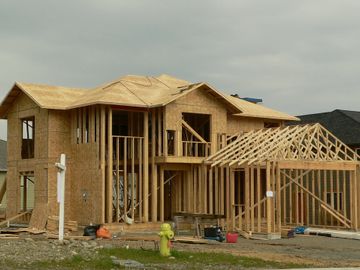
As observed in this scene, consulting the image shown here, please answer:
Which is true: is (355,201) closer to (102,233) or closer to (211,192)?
(211,192)

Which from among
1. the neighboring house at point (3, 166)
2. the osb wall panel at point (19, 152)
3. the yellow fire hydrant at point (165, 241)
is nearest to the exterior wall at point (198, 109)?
the osb wall panel at point (19, 152)

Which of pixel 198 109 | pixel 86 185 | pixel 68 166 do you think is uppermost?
pixel 198 109

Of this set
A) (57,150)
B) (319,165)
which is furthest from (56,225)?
(319,165)

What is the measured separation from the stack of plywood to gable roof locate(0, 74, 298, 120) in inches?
196

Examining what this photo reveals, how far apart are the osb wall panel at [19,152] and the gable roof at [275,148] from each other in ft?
25.1

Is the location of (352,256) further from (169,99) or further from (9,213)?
(9,213)

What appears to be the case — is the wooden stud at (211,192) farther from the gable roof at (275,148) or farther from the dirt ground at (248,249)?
the dirt ground at (248,249)

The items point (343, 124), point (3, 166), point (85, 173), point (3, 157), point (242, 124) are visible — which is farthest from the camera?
point (3, 157)

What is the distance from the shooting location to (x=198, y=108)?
108 feet

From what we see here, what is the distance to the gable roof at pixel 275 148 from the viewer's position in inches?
1124

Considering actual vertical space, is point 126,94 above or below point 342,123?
above

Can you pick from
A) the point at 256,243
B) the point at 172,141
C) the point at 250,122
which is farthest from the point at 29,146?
the point at 256,243

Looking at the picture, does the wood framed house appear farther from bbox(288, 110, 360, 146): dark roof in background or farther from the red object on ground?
bbox(288, 110, 360, 146): dark roof in background

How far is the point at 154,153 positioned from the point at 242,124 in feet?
19.8
